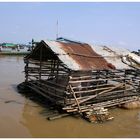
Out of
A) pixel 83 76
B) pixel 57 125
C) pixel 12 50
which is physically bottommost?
pixel 57 125

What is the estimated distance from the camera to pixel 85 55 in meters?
10.0

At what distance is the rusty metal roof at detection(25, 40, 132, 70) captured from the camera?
9.19 metres

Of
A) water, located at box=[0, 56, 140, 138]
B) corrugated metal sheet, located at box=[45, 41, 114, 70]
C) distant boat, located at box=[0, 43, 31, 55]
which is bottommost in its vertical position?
water, located at box=[0, 56, 140, 138]

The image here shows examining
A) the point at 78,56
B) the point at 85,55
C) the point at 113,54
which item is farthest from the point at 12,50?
the point at 78,56

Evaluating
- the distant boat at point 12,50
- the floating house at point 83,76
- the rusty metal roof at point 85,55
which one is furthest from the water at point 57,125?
the distant boat at point 12,50

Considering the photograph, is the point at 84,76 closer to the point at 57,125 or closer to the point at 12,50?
the point at 57,125

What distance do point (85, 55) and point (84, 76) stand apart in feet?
2.74

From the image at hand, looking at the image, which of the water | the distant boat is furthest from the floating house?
the distant boat

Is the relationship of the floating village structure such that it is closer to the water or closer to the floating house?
the floating house

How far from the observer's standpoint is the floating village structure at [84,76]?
9008 mm

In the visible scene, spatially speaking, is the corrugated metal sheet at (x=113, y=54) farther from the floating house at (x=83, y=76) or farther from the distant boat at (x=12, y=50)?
the distant boat at (x=12, y=50)

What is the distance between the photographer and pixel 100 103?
9750 millimetres

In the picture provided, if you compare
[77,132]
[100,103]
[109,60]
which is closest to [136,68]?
[109,60]

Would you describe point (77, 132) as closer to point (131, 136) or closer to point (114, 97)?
point (131, 136)
